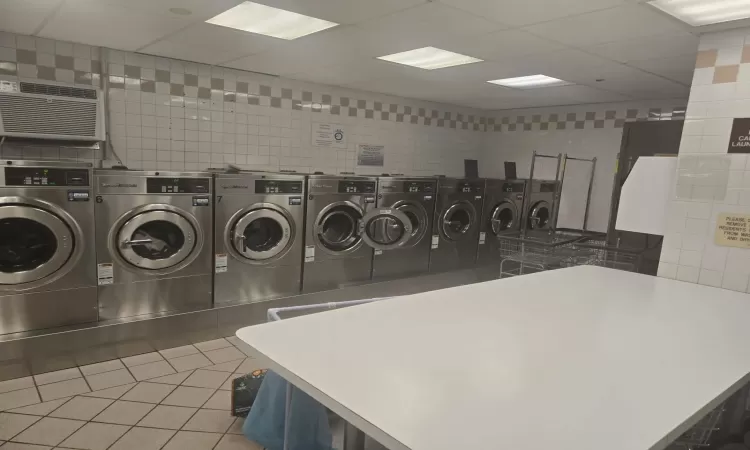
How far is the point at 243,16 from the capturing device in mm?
2729

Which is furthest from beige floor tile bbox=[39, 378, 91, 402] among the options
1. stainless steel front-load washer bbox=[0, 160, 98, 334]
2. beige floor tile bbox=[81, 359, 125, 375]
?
stainless steel front-load washer bbox=[0, 160, 98, 334]

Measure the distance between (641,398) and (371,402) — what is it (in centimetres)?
61

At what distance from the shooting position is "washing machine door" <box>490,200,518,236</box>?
214 inches

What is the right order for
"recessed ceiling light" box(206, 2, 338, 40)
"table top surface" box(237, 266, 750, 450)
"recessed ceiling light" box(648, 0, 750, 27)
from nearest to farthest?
1. "table top surface" box(237, 266, 750, 450)
2. "recessed ceiling light" box(648, 0, 750, 27)
3. "recessed ceiling light" box(206, 2, 338, 40)

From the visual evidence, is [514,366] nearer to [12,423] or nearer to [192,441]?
[192,441]

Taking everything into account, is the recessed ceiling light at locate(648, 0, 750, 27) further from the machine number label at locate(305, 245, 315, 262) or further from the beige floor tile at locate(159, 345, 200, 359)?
the beige floor tile at locate(159, 345, 200, 359)

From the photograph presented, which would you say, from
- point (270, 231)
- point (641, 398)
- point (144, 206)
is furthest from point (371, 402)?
point (270, 231)

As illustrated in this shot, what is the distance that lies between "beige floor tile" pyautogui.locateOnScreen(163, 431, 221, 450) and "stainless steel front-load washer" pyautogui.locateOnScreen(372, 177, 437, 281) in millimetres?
2476

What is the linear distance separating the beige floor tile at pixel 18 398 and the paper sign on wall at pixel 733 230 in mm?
3845

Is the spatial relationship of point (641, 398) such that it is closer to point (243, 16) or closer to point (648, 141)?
point (243, 16)

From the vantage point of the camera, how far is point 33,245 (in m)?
2.84

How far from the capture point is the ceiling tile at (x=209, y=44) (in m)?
2.93

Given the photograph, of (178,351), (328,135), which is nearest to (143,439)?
(178,351)

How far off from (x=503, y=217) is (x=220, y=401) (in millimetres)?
4027
